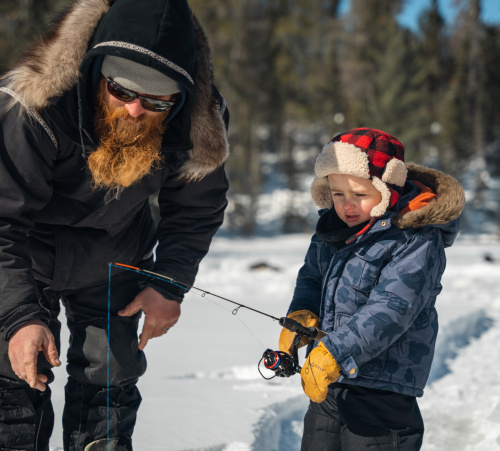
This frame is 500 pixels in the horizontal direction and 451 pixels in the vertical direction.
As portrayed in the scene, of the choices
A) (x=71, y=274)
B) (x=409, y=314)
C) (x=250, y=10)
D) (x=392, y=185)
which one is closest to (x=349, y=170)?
(x=392, y=185)

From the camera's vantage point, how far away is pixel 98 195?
2162mm

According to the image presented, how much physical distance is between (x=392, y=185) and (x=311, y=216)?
2375 cm

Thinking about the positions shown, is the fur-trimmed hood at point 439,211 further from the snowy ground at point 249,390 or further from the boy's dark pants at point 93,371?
the snowy ground at point 249,390

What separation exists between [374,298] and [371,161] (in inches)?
21.1

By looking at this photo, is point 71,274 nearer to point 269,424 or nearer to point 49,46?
point 49,46

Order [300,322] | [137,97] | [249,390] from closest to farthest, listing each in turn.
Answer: [137,97]
[300,322]
[249,390]

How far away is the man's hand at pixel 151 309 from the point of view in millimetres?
2348

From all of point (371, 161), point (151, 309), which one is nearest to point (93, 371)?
point (151, 309)

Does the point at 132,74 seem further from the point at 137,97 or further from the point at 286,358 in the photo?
the point at 286,358

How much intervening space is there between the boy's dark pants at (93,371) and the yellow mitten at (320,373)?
779 millimetres

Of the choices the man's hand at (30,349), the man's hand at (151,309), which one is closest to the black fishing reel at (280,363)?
the man's hand at (151,309)

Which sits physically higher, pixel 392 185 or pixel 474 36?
pixel 474 36

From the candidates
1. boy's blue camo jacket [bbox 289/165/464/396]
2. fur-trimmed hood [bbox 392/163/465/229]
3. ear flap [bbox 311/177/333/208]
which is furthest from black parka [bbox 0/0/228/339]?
fur-trimmed hood [bbox 392/163/465/229]

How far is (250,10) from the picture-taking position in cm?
2356
